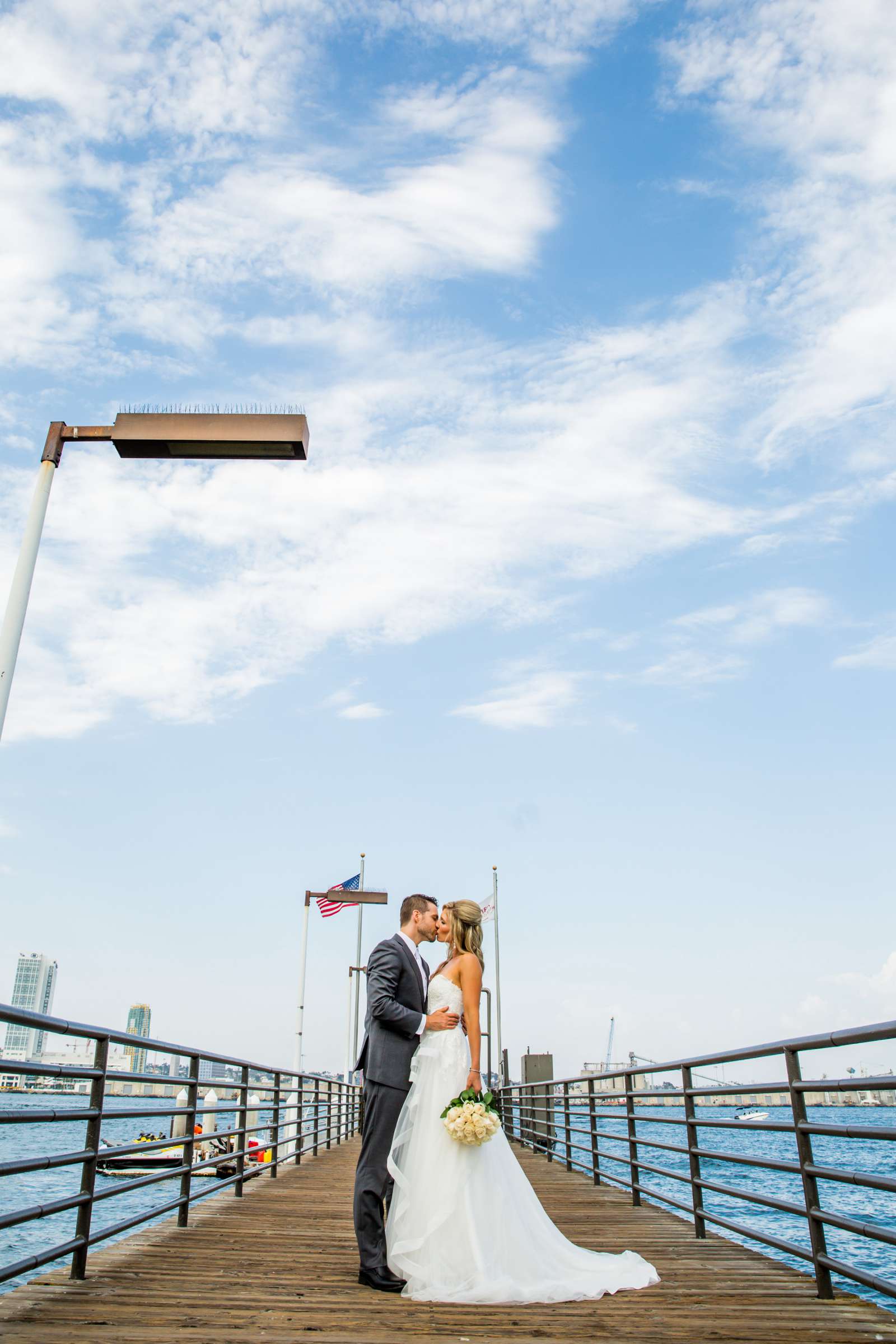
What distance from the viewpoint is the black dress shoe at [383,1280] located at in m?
5.00

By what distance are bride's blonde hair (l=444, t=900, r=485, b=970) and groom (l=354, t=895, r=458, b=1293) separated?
12 centimetres

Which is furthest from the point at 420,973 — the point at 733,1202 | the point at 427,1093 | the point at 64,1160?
the point at 733,1202

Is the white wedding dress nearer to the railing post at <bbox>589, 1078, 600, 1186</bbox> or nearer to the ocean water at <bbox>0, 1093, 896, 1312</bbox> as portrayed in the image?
the ocean water at <bbox>0, 1093, 896, 1312</bbox>

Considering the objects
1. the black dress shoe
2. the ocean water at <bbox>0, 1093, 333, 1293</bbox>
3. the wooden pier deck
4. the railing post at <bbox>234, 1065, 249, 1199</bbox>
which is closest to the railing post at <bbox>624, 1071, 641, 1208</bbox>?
the wooden pier deck

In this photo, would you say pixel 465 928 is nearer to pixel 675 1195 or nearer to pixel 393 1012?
pixel 393 1012

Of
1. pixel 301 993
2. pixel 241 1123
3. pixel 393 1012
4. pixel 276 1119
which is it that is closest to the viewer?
pixel 393 1012

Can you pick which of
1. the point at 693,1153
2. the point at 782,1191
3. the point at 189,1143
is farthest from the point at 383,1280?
the point at 782,1191

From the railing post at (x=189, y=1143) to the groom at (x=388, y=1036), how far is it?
132 cm

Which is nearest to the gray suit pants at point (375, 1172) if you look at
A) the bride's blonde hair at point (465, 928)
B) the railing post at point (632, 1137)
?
the bride's blonde hair at point (465, 928)

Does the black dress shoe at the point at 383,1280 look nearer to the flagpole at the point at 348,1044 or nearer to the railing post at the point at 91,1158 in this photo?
the railing post at the point at 91,1158

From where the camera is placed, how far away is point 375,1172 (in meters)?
5.26

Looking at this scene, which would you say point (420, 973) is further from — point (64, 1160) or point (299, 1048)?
point (299, 1048)

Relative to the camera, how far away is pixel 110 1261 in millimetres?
5418

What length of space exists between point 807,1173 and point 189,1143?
3.86 meters
